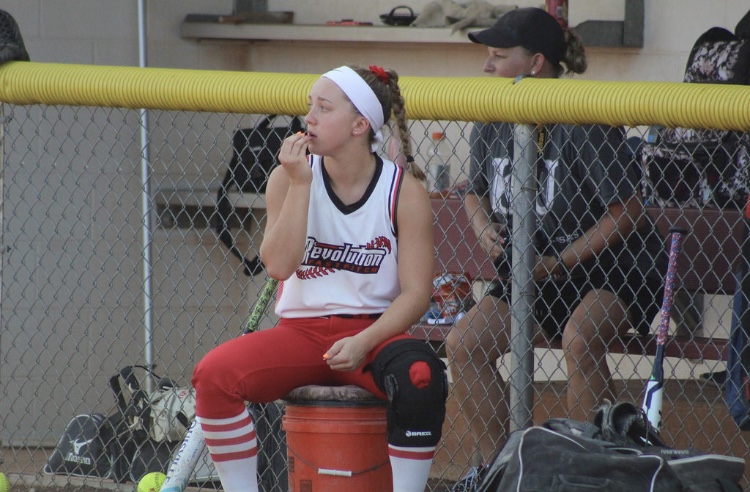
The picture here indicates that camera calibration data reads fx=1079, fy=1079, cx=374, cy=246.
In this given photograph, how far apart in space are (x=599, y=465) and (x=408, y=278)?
2.48 ft

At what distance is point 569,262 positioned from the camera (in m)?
3.51

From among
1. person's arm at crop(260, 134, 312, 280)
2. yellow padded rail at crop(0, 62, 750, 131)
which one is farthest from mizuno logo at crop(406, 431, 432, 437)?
yellow padded rail at crop(0, 62, 750, 131)

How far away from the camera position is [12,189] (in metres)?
5.21

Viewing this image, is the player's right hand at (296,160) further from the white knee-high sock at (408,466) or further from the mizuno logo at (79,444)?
the mizuno logo at (79,444)

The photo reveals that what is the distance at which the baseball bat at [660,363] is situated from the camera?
3.11 metres

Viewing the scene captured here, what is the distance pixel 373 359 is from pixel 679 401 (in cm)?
172

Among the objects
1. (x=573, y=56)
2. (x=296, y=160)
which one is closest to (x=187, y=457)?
(x=296, y=160)

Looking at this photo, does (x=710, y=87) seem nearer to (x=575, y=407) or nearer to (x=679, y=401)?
(x=575, y=407)

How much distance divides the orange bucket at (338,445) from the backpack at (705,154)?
1.40 metres

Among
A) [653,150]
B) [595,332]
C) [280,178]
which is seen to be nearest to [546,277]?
[595,332]

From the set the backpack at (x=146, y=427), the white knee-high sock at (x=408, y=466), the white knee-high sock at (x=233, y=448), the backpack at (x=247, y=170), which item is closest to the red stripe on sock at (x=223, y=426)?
the white knee-high sock at (x=233, y=448)

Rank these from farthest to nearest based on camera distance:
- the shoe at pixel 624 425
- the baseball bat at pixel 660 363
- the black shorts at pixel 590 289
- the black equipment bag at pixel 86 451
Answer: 1. the black equipment bag at pixel 86 451
2. the black shorts at pixel 590 289
3. the baseball bat at pixel 660 363
4. the shoe at pixel 624 425

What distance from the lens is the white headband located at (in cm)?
295

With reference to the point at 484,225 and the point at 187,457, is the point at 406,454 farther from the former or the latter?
the point at 484,225
